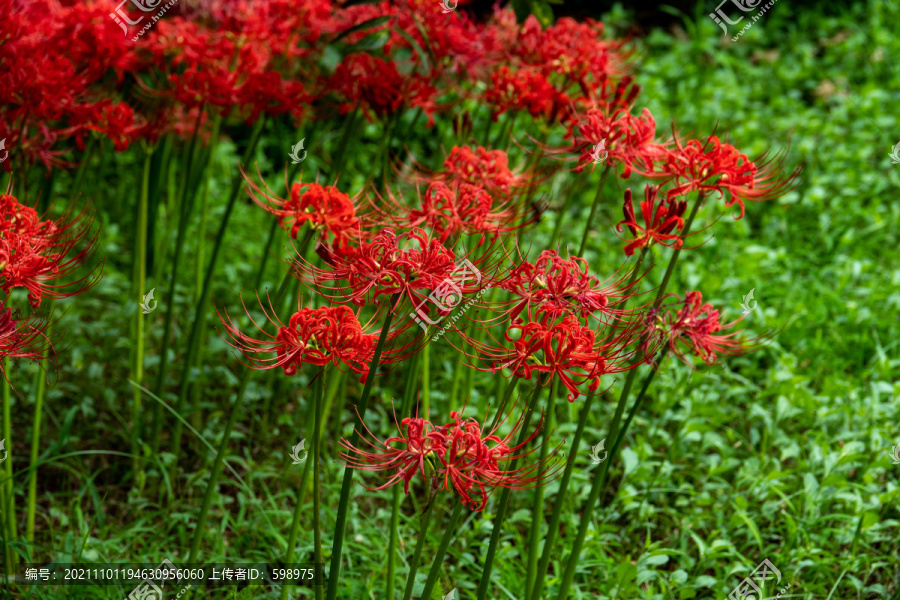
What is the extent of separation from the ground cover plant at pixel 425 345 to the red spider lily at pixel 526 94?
0.05ft

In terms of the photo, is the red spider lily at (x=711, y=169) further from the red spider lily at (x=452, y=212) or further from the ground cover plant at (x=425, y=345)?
the red spider lily at (x=452, y=212)

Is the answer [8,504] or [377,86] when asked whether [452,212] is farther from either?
[8,504]

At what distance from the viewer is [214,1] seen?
140 inches

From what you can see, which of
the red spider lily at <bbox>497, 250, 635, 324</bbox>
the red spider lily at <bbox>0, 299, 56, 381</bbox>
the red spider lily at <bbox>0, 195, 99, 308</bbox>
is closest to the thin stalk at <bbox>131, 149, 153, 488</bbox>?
the red spider lily at <bbox>0, 195, 99, 308</bbox>

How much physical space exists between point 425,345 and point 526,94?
1.18m

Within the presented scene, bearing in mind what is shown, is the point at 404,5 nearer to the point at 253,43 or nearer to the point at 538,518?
the point at 253,43

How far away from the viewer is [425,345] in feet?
5.89

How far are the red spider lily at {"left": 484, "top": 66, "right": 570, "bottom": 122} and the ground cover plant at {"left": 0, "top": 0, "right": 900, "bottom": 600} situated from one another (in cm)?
1

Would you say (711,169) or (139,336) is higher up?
(711,169)

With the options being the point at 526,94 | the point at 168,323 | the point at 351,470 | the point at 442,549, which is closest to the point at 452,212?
the point at 351,470

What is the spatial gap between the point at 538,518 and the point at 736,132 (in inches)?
145

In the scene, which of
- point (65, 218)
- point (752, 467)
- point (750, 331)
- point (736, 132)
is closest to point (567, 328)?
point (65, 218)

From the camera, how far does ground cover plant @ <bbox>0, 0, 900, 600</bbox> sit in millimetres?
1739

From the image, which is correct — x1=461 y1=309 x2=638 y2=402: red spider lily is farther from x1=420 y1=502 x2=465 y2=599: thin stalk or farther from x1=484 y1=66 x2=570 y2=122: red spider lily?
x1=484 y1=66 x2=570 y2=122: red spider lily
